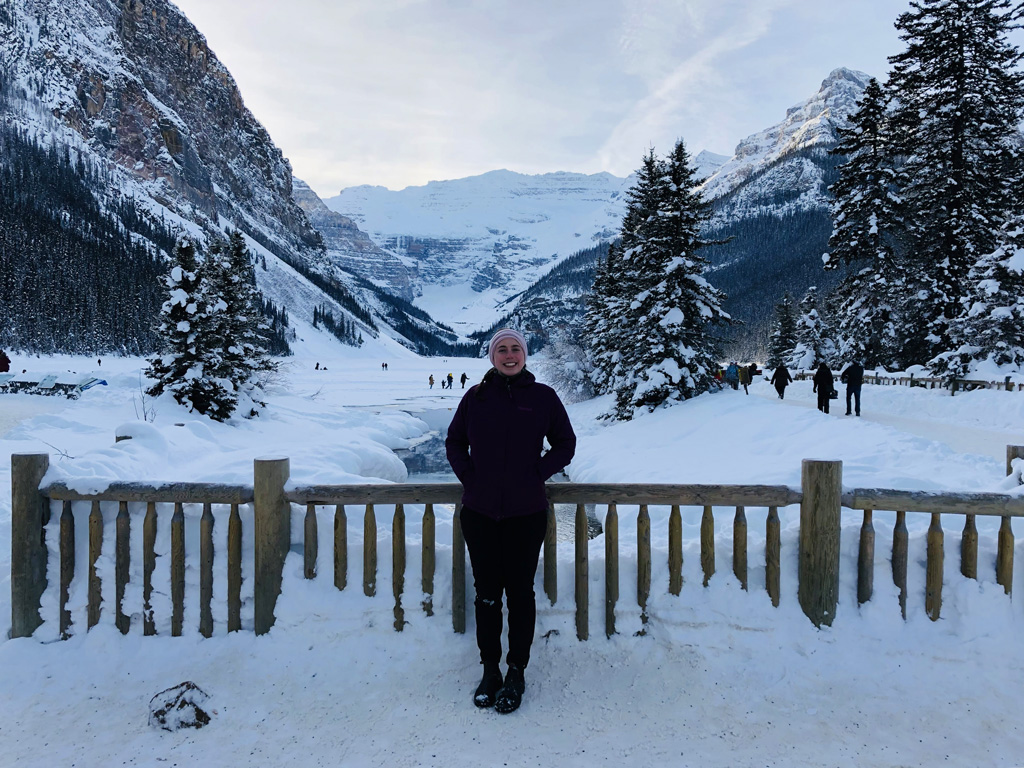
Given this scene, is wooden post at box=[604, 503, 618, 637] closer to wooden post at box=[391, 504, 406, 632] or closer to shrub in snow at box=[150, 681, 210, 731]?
wooden post at box=[391, 504, 406, 632]

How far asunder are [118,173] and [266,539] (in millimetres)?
156724

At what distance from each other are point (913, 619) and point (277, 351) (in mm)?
104120

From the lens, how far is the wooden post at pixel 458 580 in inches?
153

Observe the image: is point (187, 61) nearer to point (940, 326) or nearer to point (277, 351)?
point (277, 351)

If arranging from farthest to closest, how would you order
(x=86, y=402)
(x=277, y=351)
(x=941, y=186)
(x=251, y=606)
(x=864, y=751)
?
1. (x=277, y=351)
2. (x=86, y=402)
3. (x=941, y=186)
4. (x=251, y=606)
5. (x=864, y=751)

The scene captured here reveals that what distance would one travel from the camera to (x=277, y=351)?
9869cm

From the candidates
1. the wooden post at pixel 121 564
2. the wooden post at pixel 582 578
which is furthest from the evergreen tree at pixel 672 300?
the wooden post at pixel 121 564

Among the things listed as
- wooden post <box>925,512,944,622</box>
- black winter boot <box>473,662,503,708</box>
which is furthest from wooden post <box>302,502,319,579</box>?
wooden post <box>925,512,944,622</box>

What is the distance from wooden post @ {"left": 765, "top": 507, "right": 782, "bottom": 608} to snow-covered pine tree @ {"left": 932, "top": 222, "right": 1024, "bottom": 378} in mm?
17351

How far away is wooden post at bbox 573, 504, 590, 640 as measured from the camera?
3.85 m

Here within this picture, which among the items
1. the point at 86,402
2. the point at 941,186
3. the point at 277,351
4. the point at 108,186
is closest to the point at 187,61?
the point at 108,186

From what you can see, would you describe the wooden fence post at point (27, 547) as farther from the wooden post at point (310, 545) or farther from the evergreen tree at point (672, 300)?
the evergreen tree at point (672, 300)

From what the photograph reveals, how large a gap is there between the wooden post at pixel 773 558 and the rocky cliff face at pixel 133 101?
147251mm

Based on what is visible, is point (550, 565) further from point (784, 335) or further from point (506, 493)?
point (784, 335)
